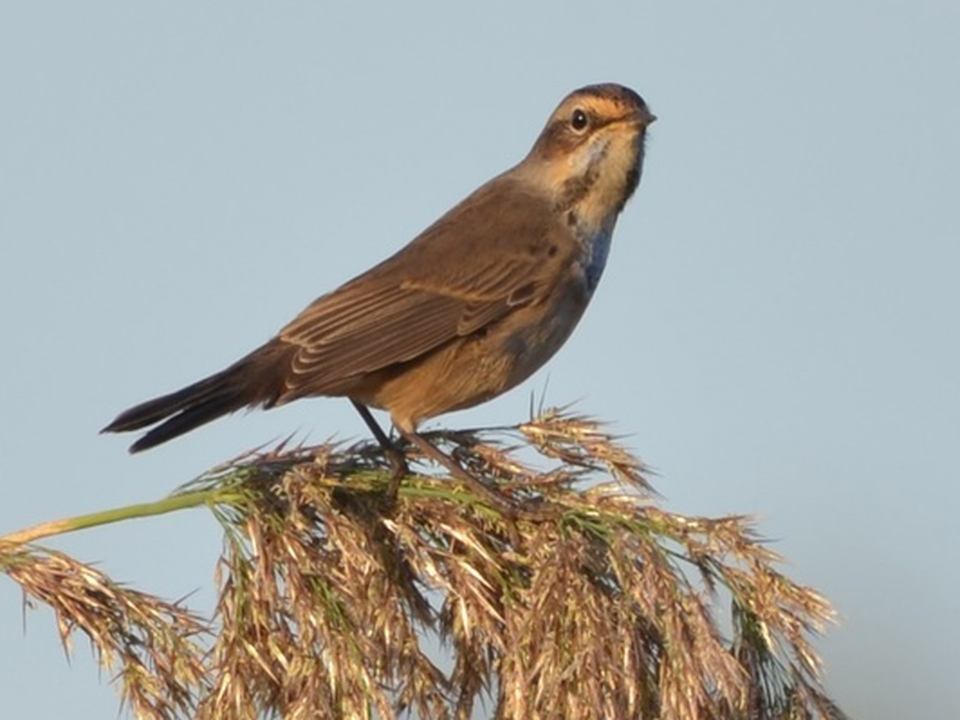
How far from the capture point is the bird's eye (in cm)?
518

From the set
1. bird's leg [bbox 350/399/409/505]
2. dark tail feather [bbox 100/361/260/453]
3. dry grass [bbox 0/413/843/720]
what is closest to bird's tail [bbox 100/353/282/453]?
dark tail feather [bbox 100/361/260/453]

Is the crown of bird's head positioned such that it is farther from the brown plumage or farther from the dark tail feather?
the dark tail feather

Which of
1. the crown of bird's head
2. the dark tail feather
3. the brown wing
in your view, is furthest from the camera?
the crown of bird's head

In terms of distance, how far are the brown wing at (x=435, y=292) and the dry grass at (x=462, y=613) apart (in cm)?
134

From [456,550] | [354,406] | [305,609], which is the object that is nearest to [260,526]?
[305,609]

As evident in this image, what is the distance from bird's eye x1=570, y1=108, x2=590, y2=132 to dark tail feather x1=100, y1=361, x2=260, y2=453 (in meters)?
1.48

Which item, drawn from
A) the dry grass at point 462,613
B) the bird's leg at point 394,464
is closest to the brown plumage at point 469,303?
the bird's leg at point 394,464

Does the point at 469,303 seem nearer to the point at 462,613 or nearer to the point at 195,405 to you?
the point at 195,405

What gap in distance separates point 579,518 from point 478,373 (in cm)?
173

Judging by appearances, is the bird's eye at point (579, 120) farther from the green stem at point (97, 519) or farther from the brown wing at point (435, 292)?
the green stem at point (97, 519)

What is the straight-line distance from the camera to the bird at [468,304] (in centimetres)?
429

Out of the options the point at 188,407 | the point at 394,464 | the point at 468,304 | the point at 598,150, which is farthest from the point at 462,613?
the point at 598,150

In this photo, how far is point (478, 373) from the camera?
15.2 ft

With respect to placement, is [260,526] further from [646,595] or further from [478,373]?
[478,373]
